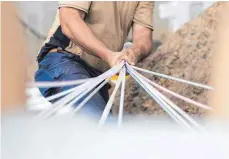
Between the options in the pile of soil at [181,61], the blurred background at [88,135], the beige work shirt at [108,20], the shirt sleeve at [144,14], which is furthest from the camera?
the pile of soil at [181,61]

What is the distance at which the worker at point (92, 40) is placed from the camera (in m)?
1.12

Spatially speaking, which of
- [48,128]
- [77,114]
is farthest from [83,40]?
[48,128]

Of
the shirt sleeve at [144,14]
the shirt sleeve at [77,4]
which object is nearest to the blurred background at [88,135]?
the shirt sleeve at [77,4]

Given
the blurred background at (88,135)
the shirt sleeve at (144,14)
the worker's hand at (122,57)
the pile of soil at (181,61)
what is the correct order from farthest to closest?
the pile of soil at (181,61) < the shirt sleeve at (144,14) < the worker's hand at (122,57) < the blurred background at (88,135)

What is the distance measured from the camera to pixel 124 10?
4.13ft

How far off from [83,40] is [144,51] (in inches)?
8.3

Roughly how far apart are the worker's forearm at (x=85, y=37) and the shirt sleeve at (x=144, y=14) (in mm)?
237

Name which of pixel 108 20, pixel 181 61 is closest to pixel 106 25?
pixel 108 20

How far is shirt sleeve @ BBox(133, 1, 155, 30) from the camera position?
132cm

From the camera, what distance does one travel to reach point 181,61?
212 cm

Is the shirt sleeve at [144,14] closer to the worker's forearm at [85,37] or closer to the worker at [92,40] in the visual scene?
the worker at [92,40]

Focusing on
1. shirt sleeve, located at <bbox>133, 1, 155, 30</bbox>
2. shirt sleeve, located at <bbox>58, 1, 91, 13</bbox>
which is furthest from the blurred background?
shirt sleeve, located at <bbox>133, 1, 155, 30</bbox>

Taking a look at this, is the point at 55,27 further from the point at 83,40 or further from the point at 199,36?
the point at 199,36

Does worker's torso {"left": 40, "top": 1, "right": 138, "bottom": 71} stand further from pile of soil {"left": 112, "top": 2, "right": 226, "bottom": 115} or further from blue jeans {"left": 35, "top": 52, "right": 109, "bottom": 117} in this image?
pile of soil {"left": 112, "top": 2, "right": 226, "bottom": 115}
